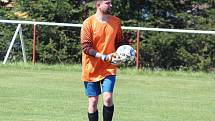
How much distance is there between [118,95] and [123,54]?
631 cm

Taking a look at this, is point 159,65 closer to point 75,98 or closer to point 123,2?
point 123,2

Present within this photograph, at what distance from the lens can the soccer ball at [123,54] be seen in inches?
377

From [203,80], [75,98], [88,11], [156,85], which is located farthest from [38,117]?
[88,11]

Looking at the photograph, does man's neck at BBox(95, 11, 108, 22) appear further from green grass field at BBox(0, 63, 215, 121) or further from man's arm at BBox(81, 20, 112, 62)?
green grass field at BBox(0, 63, 215, 121)

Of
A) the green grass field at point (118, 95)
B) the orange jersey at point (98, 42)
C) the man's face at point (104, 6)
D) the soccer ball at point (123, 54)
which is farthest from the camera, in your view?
the green grass field at point (118, 95)

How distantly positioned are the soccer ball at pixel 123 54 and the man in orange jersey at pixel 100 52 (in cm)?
17

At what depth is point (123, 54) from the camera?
964 cm

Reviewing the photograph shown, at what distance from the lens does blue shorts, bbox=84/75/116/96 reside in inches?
389

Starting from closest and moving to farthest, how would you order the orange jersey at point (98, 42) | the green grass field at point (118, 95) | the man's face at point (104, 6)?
the man's face at point (104, 6)
the orange jersey at point (98, 42)
the green grass field at point (118, 95)

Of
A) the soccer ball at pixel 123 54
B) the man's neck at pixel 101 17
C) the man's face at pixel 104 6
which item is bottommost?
the soccer ball at pixel 123 54

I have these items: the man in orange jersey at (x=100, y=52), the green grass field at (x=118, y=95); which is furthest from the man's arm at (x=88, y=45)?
the green grass field at (x=118, y=95)

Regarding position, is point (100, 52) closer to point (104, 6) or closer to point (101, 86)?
point (101, 86)

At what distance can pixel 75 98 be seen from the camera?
14977mm

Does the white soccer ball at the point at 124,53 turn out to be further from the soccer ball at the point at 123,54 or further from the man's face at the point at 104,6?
the man's face at the point at 104,6
